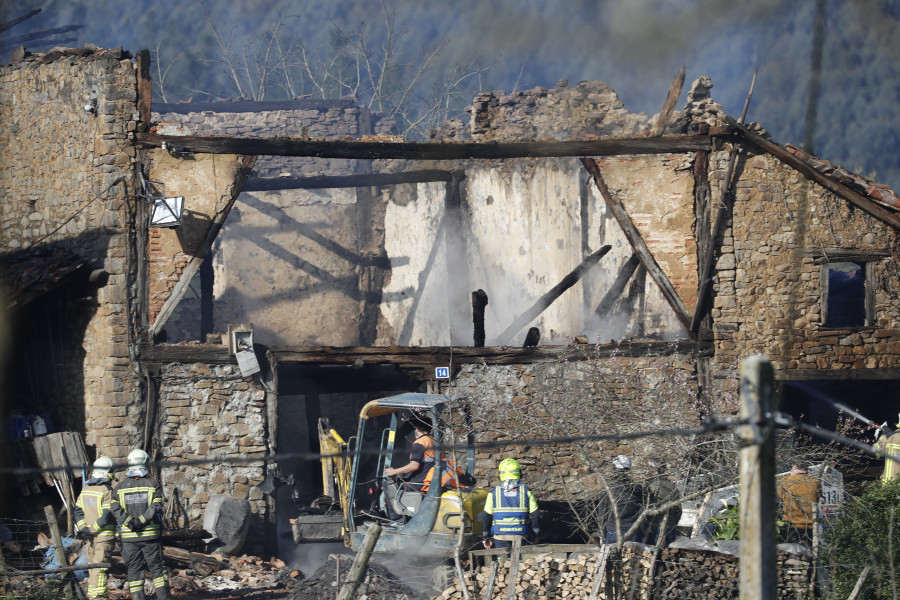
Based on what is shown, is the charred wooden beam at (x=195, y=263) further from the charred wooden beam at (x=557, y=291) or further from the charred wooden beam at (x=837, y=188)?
the charred wooden beam at (x=837, y=188)

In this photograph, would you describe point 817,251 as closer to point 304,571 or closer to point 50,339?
point 304,571

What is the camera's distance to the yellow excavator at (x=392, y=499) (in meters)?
10.9

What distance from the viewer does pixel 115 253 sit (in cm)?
1388

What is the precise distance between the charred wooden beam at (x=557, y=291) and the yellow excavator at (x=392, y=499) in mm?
2966

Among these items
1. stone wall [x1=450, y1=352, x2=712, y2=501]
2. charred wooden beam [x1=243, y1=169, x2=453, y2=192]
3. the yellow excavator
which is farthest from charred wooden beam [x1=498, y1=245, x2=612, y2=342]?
charred wooden beam [x1=243, y1=169, x2=453, y2=192]

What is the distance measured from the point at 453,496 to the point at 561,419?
225 centimetres

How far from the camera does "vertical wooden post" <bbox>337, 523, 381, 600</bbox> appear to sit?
697 cm

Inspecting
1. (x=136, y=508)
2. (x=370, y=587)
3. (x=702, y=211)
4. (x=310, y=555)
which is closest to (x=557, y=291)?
(x=702, y=211)

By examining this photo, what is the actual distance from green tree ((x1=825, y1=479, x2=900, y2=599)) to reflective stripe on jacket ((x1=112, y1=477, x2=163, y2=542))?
678cm

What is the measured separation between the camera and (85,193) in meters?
14.1

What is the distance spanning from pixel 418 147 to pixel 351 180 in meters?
5.06

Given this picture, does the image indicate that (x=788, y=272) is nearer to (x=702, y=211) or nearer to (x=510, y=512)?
(x=702, y=211)

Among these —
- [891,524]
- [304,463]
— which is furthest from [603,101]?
[891,524]

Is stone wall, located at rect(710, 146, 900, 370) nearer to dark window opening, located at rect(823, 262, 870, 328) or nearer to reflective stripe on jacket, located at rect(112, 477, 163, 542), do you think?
dark window opening, located at rect(823, 262, 870, 328)
